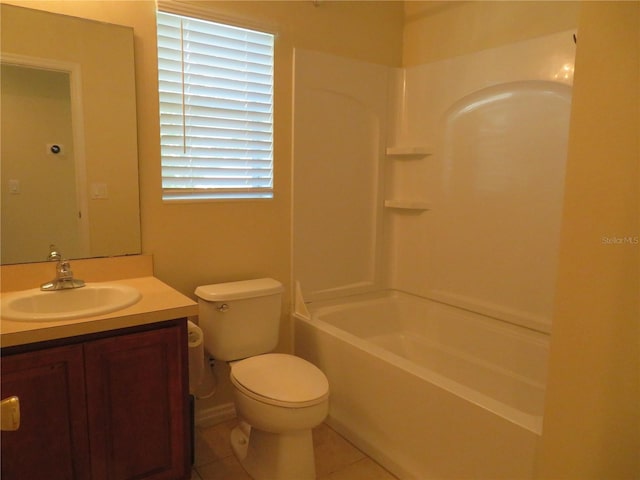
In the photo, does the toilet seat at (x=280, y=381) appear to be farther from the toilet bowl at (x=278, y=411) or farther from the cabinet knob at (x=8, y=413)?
the cabinet knob at (x=8, y=413)

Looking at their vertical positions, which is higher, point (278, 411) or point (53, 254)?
point (53, 254)

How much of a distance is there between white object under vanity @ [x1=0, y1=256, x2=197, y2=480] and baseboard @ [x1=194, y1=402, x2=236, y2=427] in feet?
2.03

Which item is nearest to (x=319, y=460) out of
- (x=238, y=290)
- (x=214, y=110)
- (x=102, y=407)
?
(x=238, y=290)

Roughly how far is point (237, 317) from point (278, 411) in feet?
1.67

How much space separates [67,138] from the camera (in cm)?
176

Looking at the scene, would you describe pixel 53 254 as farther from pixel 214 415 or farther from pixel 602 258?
pixel 602 258

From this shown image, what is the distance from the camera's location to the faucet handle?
174cm

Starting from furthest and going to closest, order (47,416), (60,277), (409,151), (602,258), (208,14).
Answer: (409,151), (208,14), (60,277), (47,416), (602,258)

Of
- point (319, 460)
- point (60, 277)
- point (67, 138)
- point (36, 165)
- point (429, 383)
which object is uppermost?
point (67, 138)

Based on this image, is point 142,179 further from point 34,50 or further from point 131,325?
point 131,325

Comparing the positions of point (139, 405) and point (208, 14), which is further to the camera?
point (208, 14)

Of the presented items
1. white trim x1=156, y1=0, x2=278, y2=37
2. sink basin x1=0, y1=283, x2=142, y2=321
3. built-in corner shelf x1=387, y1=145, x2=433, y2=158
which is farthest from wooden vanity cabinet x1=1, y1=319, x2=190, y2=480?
built-in corner shelf x1=387, y1=145, x2=433, y2=158

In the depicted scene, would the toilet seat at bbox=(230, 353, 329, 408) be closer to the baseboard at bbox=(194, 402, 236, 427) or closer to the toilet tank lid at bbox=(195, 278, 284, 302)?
the toilet tank lid at bbox=(195, 278, 284, 302)

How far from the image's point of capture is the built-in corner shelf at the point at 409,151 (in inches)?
105
